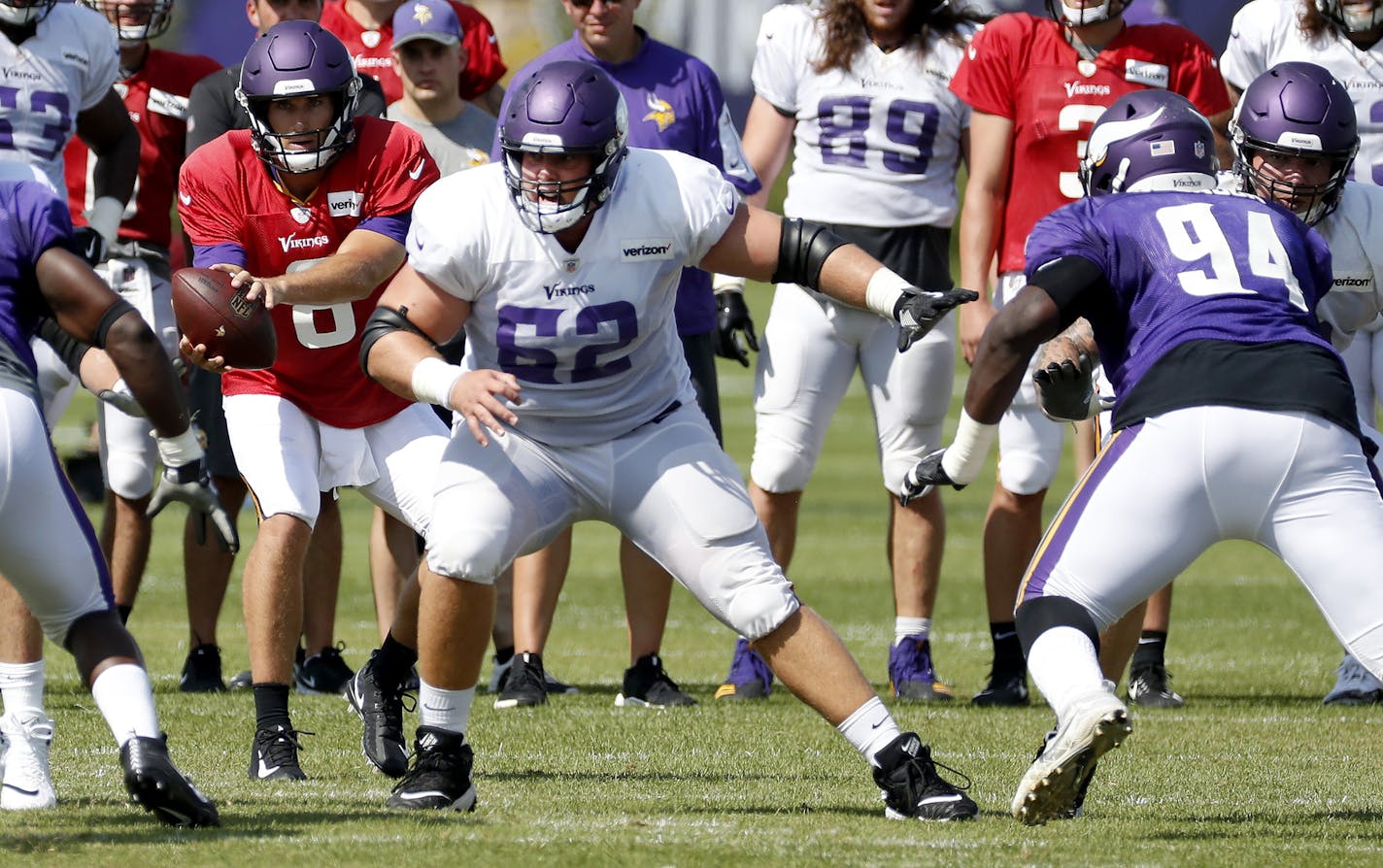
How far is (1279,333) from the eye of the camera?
415 cm

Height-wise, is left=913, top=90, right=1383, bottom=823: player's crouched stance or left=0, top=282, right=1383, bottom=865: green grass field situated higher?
left=913, top=90, right=1383, bottom=823: player's crouched stance

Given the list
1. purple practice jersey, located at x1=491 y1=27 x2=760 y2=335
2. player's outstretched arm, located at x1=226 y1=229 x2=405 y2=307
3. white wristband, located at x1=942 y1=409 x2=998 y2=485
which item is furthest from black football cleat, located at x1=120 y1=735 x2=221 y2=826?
purple practice jersey, located at x1=491 y1=27 x2=760 y2=335

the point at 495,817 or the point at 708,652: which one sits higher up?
the point at 495,817

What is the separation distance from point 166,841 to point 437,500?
0.97 metres

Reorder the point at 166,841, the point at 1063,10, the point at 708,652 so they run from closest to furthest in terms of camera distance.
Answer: the point at 166,841 < the point at 1063,10 < the point at 708,652

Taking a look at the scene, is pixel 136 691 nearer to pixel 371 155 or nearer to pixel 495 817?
pixel 495 817

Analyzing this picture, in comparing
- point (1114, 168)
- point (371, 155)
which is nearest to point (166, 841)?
point (371, 155)

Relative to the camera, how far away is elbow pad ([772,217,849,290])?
4453mm

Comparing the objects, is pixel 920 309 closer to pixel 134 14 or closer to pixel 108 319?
pixel 108 319

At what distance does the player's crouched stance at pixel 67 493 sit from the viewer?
157 inches

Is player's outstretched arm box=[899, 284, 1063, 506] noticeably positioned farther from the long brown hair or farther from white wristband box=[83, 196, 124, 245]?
white wristband box=[83, 196, 124, 245]

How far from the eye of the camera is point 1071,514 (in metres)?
4.12

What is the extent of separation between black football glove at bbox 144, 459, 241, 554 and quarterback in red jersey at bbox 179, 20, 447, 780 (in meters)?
0.10

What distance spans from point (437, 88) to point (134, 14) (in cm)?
110
